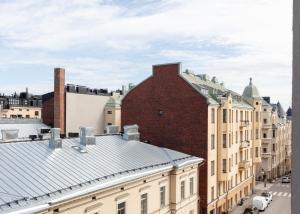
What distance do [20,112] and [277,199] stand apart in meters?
65.0

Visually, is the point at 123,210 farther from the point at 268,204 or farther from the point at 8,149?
the point at 268,204

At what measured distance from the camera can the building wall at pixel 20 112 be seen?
282ft

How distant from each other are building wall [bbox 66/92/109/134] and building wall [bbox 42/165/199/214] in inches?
1385

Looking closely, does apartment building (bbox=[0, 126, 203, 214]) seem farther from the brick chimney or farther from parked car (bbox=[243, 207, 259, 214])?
the brick chimney

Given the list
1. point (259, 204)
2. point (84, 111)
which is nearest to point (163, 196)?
point (259, 204)

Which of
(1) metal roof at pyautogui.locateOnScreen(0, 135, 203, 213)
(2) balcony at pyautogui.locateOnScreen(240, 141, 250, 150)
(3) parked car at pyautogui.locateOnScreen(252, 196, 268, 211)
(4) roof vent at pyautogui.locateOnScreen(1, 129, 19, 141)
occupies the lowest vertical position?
(3) parked car at pyautogui.locateOnScreen(252, 196, 268, 211)

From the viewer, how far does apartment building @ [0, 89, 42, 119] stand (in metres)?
87.2

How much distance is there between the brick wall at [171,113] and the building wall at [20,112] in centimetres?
5404

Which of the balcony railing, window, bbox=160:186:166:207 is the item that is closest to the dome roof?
the balcony railing

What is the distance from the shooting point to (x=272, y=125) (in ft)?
237

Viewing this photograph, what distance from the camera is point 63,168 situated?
1992cm

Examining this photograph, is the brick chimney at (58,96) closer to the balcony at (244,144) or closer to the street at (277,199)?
the balcony at (244,144)

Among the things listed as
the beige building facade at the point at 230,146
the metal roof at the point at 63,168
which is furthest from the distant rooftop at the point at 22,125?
the metal roof at the point at 63,168

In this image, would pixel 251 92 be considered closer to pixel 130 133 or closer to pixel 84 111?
pixel 84 111
